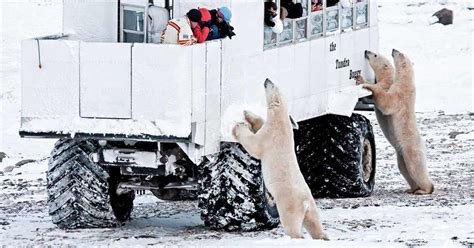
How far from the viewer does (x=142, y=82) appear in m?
9.86

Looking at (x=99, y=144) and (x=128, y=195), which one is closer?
(x=99, y=144)

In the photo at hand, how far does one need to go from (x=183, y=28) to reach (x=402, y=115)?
4.25 m

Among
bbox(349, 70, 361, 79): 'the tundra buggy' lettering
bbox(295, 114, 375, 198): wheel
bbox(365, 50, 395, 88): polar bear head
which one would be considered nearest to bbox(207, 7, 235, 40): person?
bbox(295, 114, 375, 198): wheel

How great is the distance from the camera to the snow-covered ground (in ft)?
32.9

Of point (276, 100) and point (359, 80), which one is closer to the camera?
point (276, 100)

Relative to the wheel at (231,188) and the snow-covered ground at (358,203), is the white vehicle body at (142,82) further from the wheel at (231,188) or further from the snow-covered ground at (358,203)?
the snow-covered ground at (358,203)

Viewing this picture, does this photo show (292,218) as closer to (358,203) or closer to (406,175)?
(358,203)

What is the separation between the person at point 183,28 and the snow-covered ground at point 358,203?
5.28ft

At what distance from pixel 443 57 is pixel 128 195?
18.3 meters

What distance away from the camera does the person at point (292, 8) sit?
12.0 metres

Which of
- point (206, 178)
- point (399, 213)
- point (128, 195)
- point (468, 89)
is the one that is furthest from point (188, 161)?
point (468, 89)

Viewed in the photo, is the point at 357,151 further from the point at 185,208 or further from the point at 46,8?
the point at 46,8

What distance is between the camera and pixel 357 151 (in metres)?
13.2

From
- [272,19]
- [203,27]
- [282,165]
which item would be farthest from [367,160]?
[203,27]
